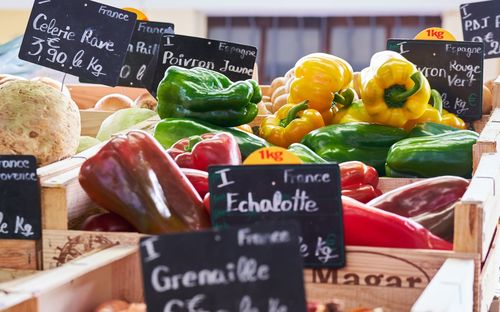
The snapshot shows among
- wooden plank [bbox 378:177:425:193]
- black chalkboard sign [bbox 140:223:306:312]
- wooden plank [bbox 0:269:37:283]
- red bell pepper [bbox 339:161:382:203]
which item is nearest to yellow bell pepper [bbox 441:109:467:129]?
wooden plank [bbox 378:177:425:193]

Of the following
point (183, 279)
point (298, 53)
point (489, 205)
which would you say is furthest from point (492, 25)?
point (298, 53)

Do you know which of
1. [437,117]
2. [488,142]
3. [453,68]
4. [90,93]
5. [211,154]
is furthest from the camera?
[90,93]

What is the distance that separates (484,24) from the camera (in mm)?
2723

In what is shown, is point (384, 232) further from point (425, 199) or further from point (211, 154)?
point (211, 154)

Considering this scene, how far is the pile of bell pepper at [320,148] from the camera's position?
57.1 inches

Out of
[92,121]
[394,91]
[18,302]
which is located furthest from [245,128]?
[18,302]

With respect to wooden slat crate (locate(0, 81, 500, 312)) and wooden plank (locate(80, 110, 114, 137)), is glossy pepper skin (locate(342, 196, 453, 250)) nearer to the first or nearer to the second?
wooden slat crate (locate(0, 81, 500, 312))

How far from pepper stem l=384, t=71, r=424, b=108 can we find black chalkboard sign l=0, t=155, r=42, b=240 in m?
0.93

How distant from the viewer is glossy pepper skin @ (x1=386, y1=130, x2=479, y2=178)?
1837 millimetres

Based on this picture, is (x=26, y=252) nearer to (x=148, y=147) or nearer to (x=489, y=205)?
(x=148, y=147)

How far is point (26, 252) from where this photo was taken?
1.51 m

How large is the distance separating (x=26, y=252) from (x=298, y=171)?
55 cm

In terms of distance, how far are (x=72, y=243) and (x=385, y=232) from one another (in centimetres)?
55

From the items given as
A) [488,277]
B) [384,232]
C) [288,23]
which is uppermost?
[288,23]
